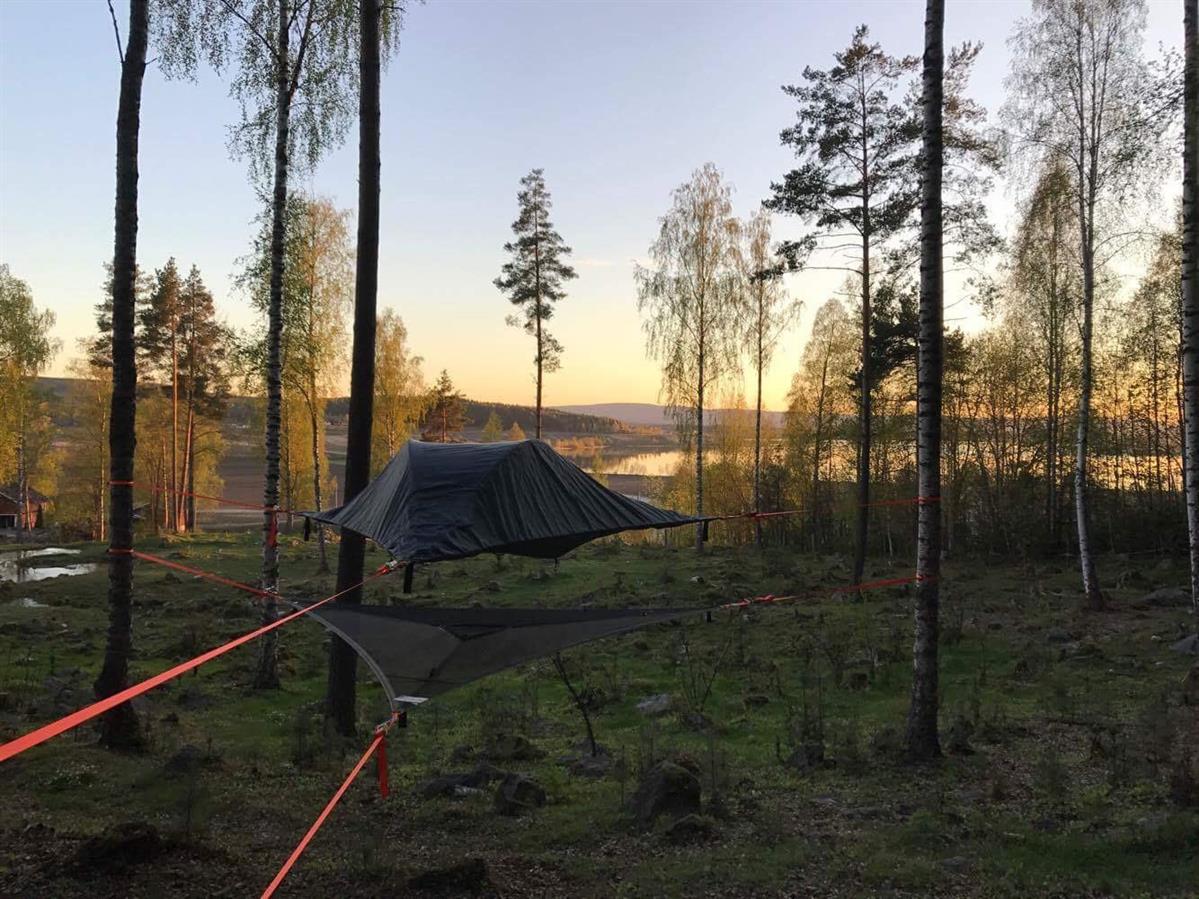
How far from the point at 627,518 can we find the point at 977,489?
18520 mm

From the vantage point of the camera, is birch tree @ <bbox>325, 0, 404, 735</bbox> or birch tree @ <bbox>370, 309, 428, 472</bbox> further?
birch tree @ <bbox>370, 309, 428, 472</bbox>

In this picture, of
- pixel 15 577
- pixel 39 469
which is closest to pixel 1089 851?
pixel 15 577

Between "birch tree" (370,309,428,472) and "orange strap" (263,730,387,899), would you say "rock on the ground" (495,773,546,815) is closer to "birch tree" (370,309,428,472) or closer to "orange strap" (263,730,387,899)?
"orange strap" (263,730,387,899)

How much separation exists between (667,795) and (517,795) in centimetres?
105

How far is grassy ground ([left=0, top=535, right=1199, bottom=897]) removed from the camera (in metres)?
3.91

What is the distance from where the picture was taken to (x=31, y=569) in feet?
65.9

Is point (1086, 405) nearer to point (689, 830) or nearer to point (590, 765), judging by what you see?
point (590, 765)

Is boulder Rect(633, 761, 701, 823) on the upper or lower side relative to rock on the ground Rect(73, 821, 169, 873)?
lower

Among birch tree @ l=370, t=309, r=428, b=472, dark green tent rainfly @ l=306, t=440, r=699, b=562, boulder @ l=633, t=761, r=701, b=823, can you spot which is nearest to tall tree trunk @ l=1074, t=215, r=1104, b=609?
dark green tent rainfly @ l=306, t=440, r=699, b=562

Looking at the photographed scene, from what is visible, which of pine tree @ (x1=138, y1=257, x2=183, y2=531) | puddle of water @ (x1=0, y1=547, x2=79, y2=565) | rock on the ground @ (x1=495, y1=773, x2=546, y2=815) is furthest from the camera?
pine tree @ (x1=138, y1=257, x2=183, y2=531)

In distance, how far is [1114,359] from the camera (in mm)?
18297

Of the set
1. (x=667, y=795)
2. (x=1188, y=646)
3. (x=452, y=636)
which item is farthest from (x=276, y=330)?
(x=1188, y=646)

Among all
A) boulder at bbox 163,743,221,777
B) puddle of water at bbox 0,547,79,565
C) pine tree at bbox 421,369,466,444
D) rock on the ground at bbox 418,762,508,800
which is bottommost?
puddle of water at bbox 0,547,79,565

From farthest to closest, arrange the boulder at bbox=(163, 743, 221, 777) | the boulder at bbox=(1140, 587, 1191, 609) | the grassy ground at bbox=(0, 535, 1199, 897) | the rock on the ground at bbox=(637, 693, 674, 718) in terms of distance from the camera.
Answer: the boulder at bbox=(1140, 587, 1191, 609) → the rock on the ground at bbox=(637, 693, 674, 718) → the boulder at bbox=(163, 743, 221, 777) → the grassy ground at bbox=(0, 535, 1199, 897)
